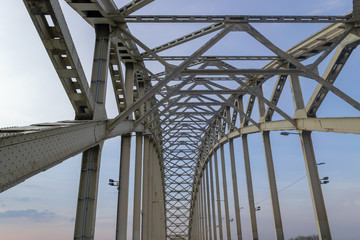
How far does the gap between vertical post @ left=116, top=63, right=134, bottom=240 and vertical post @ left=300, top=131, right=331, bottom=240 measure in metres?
10.6

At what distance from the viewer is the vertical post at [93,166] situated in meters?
9.95

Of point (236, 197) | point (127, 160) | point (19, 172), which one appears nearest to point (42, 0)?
point (19, 172)

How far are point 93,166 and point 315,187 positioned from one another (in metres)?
12.3

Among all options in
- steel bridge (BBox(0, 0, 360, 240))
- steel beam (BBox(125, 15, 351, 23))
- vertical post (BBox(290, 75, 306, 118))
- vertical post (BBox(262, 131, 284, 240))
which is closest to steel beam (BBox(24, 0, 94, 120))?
steel bridge (BBox(0, 0, 360, 240))

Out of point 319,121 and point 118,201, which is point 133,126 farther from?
point 319,121

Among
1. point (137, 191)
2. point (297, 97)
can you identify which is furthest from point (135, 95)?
point (297, 97)

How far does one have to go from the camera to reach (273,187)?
18.7m

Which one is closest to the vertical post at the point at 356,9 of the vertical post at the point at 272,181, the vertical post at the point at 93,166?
A: the vertical post at the point at 272,181

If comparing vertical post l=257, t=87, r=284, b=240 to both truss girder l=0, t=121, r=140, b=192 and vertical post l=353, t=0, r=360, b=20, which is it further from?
truss girder l=0, t=121, r=140, b=192

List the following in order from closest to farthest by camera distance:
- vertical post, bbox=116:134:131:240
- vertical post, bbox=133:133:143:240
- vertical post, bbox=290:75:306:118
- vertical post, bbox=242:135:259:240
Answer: vertical post, bbox=116:134:131:240 < vertical post, bbox=290:75:306:118 < vertical post, bbox=133:133:143:240 < vertical post, bbox=242:135:259:240

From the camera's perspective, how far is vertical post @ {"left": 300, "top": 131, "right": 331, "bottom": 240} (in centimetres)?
1452

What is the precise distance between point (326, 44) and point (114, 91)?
12.7 meters

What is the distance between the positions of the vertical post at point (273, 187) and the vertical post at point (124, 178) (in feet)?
32.9

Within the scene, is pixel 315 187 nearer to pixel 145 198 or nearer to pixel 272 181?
pixel 272 181
